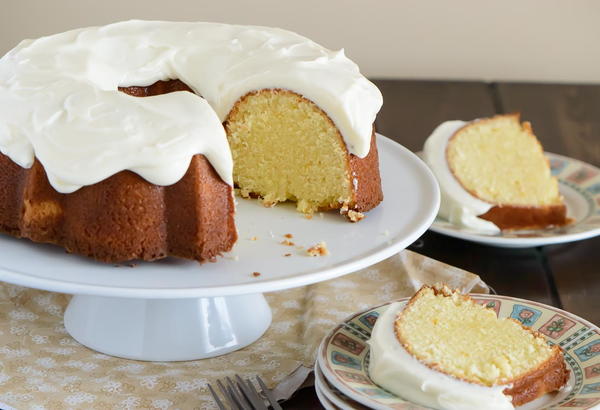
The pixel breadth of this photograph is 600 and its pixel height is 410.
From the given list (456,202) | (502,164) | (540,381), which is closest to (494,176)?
(502,164)

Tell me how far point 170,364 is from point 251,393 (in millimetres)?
291

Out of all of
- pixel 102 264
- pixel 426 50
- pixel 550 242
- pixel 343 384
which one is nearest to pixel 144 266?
pixel 102 264

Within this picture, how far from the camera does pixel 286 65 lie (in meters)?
2.28

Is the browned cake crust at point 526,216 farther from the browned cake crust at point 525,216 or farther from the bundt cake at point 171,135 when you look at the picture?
the bundt cake at point 171,135

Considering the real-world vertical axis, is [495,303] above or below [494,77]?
above

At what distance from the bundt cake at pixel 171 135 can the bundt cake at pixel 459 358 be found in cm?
33

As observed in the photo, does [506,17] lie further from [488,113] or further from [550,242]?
[550,242]

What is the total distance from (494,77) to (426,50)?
0.31 m

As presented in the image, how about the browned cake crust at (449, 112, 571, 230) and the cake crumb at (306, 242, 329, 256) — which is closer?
the cake crumb at (306, 242, 329, 256)

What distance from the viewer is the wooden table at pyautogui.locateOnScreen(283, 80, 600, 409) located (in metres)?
2.46

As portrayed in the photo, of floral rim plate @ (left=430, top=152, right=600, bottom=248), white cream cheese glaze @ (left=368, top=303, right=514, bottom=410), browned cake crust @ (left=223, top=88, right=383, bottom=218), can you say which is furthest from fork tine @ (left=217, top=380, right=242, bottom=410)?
floral rim plate @ (left=430, top=152, right=600, bottom=248)

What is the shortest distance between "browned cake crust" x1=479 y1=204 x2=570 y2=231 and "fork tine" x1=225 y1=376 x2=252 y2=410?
41.5 inches

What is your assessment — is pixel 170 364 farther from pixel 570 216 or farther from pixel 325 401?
pixel 570 216

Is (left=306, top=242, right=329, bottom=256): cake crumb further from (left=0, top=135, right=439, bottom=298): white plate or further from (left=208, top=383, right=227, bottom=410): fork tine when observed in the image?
(left=208, top=383, right=227, bottom=410): fork tine
